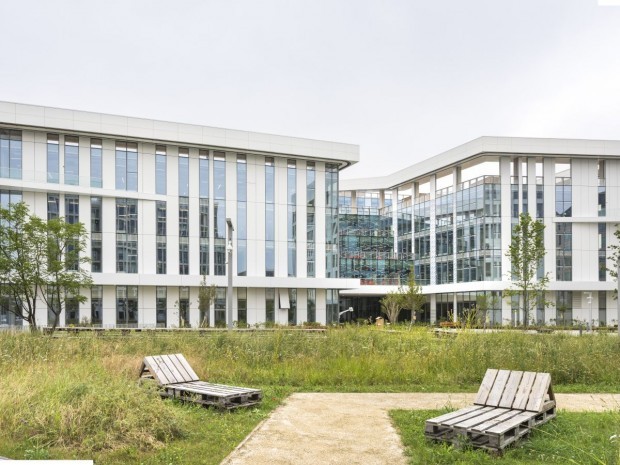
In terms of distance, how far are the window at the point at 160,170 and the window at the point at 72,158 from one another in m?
5.49

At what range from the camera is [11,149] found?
39.5 metres

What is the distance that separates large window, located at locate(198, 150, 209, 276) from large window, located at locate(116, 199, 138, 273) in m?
4.87

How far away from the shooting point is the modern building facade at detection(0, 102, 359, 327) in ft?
131

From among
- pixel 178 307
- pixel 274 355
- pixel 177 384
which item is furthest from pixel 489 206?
pixel 177 384

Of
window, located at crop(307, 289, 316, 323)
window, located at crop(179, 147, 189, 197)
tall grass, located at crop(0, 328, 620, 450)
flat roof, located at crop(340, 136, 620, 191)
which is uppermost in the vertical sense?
flat roof, located at crop(340, 136, 620, 191)

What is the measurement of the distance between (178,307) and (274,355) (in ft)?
93.1

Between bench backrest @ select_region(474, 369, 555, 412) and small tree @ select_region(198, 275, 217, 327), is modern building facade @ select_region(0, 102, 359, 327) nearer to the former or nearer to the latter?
small tree @ select_region(198, 275, 217, 327)

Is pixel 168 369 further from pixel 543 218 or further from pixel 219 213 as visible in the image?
pixel 543 218

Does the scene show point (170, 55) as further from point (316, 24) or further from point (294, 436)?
point (294, 436)

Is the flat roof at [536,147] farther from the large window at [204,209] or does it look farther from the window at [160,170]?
Answer: the window at [160,170]

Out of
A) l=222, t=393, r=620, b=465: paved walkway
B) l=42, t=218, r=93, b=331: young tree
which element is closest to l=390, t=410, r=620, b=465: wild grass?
l=222, t=393, r=620, b=465: paved walkway

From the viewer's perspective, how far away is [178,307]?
42.7 meters

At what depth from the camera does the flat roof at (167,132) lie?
38938 millimetres

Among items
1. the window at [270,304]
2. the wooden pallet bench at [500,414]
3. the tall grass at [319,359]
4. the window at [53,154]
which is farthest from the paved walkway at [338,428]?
the window at [53,154]
